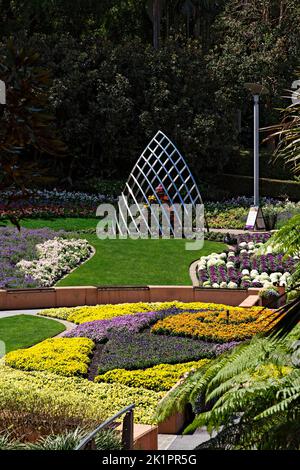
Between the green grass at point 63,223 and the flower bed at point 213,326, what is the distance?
42.1 feet

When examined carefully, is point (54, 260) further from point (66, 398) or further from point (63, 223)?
point (66, 398)

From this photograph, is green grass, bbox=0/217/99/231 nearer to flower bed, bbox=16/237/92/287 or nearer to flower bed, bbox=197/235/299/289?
flower bed, bbox=16/237/92/287

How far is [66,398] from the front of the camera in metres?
9.77

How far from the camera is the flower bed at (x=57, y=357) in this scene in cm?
1282

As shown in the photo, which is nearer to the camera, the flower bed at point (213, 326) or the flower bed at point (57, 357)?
the flower bed at point (57, 357)

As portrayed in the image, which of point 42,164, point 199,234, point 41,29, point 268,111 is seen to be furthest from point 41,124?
point 41,29

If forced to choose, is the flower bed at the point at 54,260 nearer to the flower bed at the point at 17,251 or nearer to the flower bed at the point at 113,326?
the flower bed at the point at 17,251

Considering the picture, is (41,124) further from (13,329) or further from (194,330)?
(13,329)

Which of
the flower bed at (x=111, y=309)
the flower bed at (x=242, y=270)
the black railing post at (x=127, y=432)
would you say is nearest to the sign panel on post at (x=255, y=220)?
the flower bed at (x=242, y=270)

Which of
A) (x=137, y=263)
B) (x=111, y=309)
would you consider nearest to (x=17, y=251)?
(x=137, y=263)

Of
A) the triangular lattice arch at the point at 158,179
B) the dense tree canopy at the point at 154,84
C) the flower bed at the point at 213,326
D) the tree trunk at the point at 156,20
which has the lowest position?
the flower bed at the point at 213,326

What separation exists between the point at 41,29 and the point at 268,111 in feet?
40.0

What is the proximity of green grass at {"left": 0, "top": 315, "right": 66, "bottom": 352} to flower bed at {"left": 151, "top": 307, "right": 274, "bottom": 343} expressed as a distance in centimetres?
212

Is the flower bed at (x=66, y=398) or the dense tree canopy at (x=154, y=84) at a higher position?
the dense tree canopy at (x=154, y=84)
